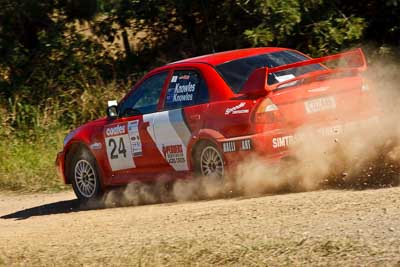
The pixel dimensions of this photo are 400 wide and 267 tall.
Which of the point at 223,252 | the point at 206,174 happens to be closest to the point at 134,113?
the point at 206,174

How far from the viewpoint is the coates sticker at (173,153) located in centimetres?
1023

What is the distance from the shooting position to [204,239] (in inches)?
295

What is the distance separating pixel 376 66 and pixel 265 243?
9097 millimetres

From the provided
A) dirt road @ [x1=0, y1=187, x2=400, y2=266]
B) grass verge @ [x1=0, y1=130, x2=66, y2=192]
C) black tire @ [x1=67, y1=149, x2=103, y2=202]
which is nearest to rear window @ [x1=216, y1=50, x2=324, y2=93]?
dirt road @ [x1=0, y1=187, x2=400, y2=266]

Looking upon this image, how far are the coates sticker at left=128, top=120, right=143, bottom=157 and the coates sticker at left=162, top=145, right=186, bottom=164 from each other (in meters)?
0.49

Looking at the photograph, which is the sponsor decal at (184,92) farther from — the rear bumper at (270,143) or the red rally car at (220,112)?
the rear bumper at (270,143)

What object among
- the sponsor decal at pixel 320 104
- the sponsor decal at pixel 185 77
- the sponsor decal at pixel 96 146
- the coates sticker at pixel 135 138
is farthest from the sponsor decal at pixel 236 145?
the sponsor decal at pixel 96 146

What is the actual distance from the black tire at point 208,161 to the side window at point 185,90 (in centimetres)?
55

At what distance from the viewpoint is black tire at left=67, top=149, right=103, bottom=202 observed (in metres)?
11.7

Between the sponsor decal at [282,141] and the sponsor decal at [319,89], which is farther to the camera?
the sponsor decal at [319,89]

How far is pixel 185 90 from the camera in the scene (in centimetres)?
1041

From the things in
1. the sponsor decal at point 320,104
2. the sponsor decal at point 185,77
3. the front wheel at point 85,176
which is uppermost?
the sponsor decal at point 185,77

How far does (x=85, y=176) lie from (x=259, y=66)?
10.2 feet

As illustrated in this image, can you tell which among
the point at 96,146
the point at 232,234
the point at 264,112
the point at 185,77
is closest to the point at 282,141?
the point at 264,112
